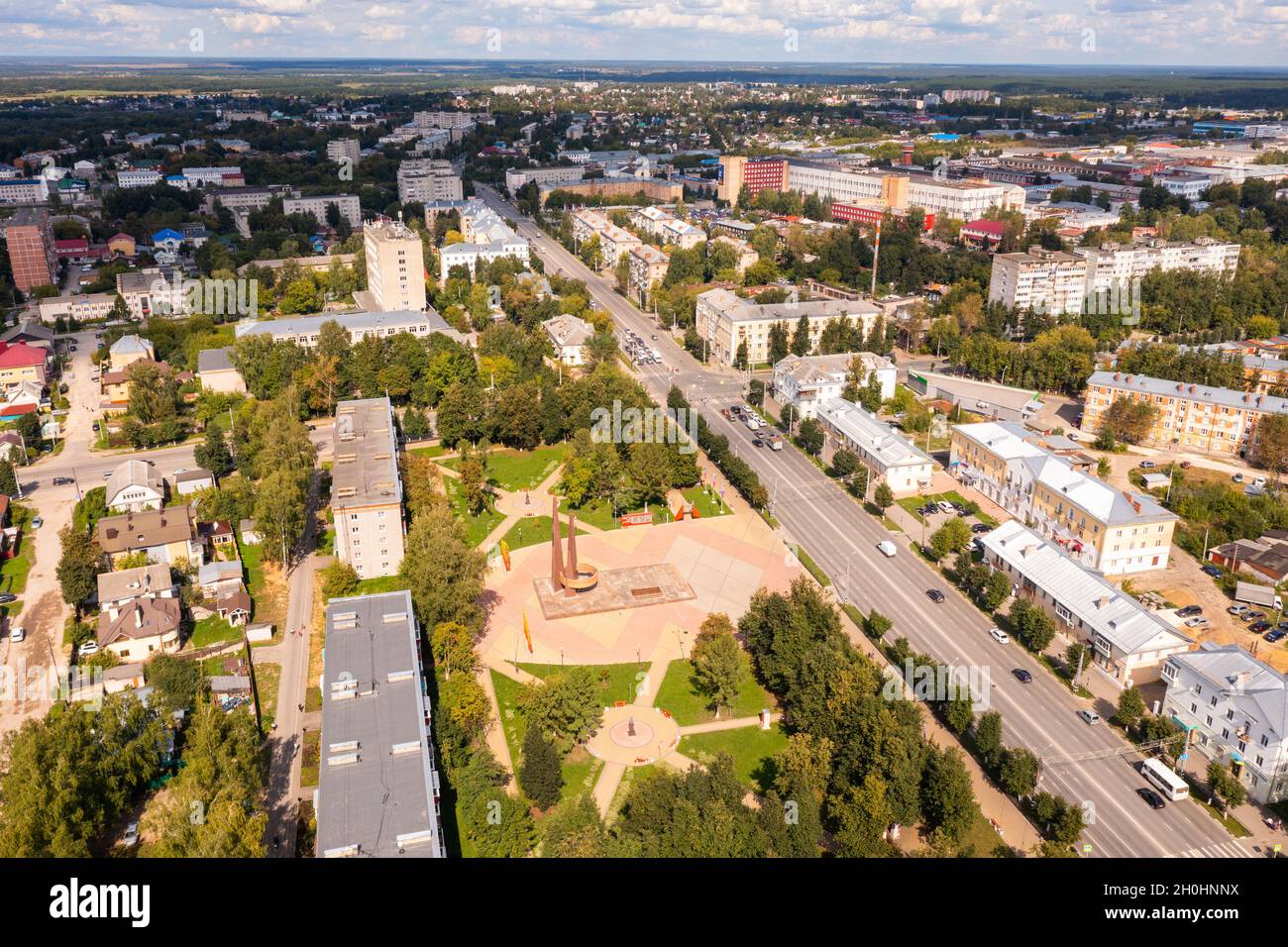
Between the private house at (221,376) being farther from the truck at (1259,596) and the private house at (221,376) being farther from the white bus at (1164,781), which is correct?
the truck at (1259,596)

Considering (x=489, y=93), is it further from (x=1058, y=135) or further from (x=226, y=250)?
(x=226, y=250)

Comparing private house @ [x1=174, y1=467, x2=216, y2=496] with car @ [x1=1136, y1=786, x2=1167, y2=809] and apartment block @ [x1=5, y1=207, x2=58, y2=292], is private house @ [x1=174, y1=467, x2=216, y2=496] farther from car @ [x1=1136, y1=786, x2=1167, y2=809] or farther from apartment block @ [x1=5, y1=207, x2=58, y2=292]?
apartment block @ [x1=5, y1=207, x2=58, y2=292]

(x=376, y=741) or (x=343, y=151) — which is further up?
(x=343, y=151)

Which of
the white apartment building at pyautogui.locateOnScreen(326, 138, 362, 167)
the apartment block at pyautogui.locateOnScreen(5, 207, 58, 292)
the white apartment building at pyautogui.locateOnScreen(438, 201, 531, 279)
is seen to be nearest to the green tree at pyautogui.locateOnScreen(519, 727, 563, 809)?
the white apartment building at pyautogui.locateOnScreen(438, 201, 531, 279)

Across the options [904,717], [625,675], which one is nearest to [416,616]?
[625,675]

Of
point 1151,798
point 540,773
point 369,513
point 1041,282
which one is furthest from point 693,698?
point 1041,282

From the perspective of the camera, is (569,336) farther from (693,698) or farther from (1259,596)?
(1259,596)
